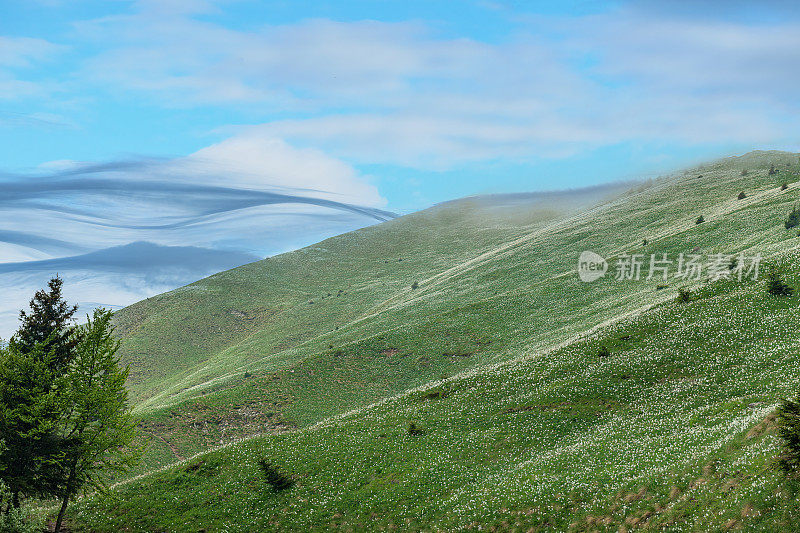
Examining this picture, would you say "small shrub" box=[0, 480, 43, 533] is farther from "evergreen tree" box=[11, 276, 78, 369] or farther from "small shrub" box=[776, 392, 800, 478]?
"small shrub" box=[776, 392, 800, 478]

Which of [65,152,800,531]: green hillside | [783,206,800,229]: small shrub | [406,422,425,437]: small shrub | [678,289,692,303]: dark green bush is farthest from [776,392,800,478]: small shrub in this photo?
[783,206,800,229]: small shrub

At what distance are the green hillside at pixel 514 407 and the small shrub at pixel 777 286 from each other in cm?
104

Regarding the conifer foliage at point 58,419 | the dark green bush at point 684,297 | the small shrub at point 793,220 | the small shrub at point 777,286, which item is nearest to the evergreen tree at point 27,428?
the conifer foliage at point 58,419

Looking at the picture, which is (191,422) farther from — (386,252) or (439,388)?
(386,252)

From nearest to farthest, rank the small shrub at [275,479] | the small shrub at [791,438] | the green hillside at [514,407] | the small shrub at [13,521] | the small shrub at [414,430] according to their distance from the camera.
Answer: the small shrub at [791,438]
the green hillside at [514,407]
the small shrub at [13,521]
the small shrub at [275,479]
the small shrub at [414,430]

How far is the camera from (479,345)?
6638cm

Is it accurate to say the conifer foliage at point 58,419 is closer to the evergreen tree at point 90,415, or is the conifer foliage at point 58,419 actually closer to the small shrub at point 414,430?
the evergreen tree at point 90,415

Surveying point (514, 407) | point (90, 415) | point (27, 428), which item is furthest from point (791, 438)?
point (27, 428)

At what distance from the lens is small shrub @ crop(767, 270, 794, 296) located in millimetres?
44344

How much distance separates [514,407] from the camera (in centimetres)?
4081

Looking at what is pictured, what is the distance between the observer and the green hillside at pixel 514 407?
27656mm

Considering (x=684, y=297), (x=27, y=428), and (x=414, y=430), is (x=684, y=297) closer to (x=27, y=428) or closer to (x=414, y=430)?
(x=414, y=430)

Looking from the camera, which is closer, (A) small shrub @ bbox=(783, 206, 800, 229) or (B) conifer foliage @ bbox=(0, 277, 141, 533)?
(B) conifer foliage @ bbox=(0, 277, 141, 533)

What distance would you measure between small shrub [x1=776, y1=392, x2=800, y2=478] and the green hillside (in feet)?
2.55
